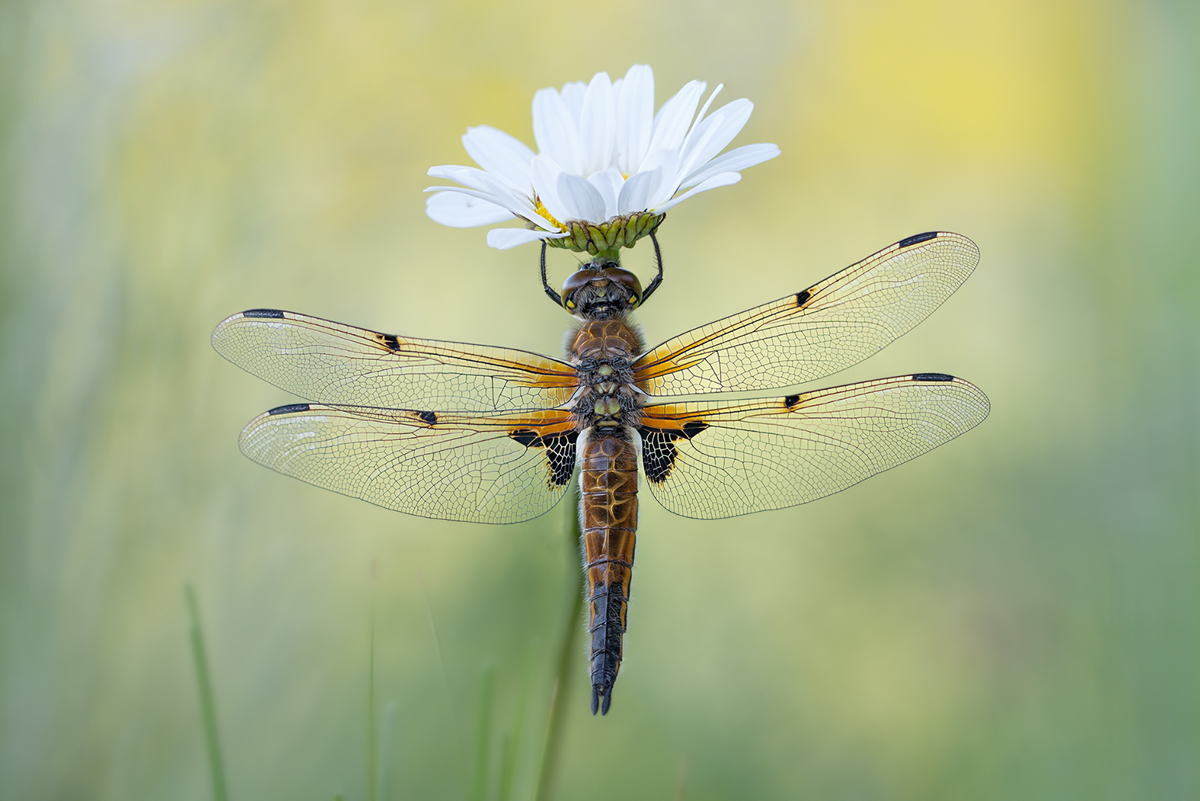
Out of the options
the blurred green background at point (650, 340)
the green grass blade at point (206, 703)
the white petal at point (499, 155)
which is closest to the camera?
the green grass blade at point (206, 703)

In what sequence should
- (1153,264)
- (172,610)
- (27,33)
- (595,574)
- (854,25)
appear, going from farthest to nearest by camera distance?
(854,25) → (1153,264) → (172,610) → (27,33) → (595,574)

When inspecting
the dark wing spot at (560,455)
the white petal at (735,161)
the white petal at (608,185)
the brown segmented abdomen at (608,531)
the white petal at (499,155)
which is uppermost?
the white petal at (499,155)

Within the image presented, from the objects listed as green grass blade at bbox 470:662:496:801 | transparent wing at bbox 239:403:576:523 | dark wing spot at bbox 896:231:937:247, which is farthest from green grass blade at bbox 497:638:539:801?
dark wing spot at bbox 896:231:937:247

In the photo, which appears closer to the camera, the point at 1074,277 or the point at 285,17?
the point at 285,17

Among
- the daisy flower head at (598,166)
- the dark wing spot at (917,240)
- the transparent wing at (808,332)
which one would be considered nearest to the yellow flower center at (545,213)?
the daisy flower head at (598,166)

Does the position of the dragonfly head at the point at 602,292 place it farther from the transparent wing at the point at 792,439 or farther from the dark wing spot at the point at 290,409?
the dark wing spot at the point at 290,409

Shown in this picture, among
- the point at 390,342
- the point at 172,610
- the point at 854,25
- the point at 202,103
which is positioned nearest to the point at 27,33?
the point at 202,103

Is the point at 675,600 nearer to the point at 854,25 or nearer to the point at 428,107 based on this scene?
the point at 428,107

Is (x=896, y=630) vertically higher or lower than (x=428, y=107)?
lower
